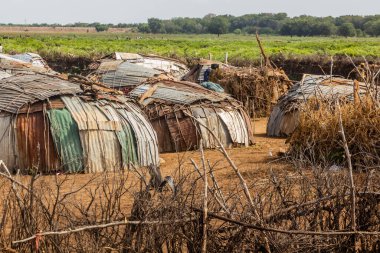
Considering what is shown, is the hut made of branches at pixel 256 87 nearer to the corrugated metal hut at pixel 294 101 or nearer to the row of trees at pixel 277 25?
the corrugated metal hut at pixel 294 101

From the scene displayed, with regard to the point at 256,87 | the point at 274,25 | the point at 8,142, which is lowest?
the point at 274,25

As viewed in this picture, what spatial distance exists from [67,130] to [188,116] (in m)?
3.67

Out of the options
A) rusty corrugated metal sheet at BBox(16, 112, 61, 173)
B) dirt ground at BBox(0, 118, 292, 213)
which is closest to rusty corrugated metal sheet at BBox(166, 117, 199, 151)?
dirt ground at BBox(0, 118, 292, 213)

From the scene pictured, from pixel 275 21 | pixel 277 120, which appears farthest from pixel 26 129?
pixel 275 21

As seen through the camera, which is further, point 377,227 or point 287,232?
point 377,227

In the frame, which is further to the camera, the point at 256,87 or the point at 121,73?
the point at 121,73

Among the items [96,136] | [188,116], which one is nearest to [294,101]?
[188,116]

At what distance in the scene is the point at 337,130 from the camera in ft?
45.4

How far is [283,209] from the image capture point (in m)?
6.63

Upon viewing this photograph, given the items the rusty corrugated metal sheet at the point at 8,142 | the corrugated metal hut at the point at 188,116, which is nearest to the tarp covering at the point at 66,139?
the rusty corrugated metal sheet at the point at 8,142

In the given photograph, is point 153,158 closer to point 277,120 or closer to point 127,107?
point 127,107

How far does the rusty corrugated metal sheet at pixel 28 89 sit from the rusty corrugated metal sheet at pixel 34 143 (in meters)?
→ 0.31

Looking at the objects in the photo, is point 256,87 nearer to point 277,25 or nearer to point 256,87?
point 256,87

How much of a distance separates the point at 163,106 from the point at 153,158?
2571 mm
